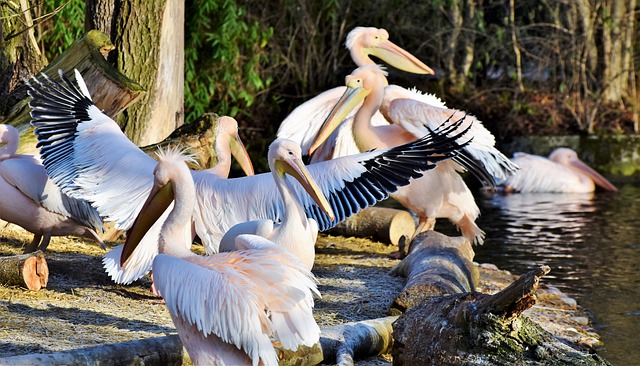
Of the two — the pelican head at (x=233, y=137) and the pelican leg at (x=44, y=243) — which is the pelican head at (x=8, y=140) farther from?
the pelican head at (x=233, y=137)

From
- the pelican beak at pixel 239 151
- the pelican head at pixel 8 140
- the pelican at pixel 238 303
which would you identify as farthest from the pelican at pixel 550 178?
the pelican at pixel 238 303

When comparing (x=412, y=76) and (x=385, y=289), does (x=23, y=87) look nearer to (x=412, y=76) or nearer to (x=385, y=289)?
(x=385, y=289)

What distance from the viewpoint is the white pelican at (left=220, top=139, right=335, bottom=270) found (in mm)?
4254

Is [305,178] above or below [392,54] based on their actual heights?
below

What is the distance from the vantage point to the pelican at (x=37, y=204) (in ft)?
17.7

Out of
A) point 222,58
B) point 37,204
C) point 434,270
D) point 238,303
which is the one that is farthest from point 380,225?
point 222,58

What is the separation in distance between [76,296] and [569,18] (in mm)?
11223

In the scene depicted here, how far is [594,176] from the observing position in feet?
40.6

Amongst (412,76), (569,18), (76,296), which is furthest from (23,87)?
(569,18)

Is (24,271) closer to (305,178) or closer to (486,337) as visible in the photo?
(305,178)

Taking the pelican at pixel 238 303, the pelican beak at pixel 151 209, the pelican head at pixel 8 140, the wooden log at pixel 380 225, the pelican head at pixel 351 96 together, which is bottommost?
the wooden log at pixel 380 225

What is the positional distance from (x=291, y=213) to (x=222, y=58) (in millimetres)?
8454

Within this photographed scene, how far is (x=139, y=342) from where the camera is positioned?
3463mm

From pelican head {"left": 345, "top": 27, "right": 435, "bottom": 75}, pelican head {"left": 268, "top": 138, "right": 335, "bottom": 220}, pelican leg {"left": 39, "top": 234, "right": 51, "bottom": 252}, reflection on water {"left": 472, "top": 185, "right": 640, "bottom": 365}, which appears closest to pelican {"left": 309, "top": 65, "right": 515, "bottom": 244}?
pelican head {"left": 345, "top": 27, "right": 435, "bottom": 75}
